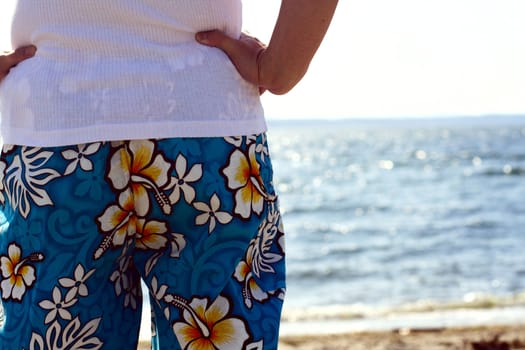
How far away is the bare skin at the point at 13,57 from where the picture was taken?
1399mm

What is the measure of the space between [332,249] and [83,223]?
41.2 ft

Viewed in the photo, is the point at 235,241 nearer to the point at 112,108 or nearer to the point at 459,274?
the point at 112,108

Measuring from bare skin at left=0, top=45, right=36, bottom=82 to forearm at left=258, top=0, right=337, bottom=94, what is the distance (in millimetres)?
360

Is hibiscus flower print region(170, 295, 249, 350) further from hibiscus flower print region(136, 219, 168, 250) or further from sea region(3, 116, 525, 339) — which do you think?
sea region(3, 116, 525, 339)

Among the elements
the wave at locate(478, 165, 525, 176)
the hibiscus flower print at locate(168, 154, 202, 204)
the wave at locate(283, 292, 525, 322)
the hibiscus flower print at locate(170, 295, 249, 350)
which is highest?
the wave at locate(478, 165, 525, 176)

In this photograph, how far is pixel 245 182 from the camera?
53.4 inches

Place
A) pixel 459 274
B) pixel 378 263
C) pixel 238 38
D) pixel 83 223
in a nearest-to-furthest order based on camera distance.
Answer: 1. pixel 83 223
2. pixel 238 38
3. pixel 459 274
4. pixel 378 263

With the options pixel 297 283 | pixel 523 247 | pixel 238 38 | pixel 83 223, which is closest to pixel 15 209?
pixel 83 223

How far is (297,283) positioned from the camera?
34.6ft

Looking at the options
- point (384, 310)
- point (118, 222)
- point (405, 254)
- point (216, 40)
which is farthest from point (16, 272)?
point (405, 254)

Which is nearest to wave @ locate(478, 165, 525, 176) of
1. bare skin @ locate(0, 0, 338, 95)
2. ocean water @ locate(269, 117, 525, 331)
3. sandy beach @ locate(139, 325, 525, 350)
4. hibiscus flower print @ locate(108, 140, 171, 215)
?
ocean water @ locate(269, 117, 525, 331)

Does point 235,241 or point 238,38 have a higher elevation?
point 238,38

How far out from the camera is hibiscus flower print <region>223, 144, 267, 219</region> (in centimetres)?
134

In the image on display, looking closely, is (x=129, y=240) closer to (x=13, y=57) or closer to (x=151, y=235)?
(x=151, y=235)
